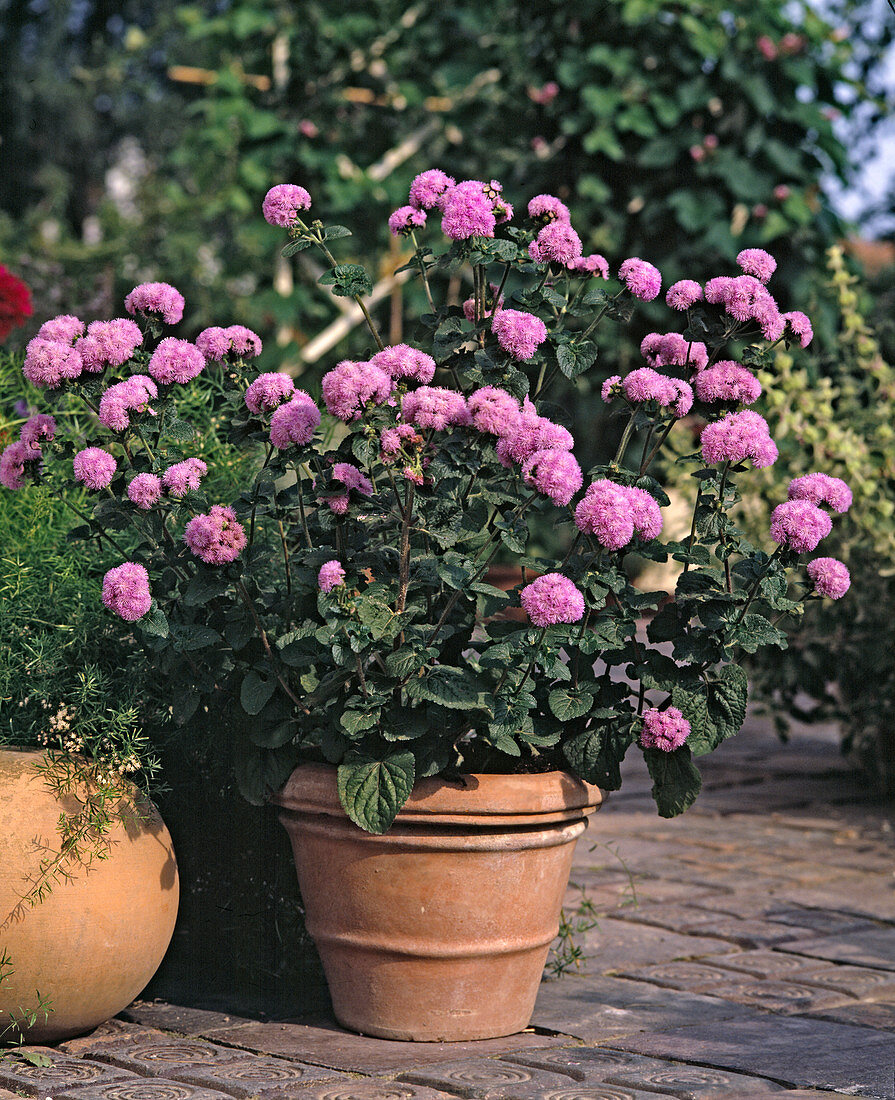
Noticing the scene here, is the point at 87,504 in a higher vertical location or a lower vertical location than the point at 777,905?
higher

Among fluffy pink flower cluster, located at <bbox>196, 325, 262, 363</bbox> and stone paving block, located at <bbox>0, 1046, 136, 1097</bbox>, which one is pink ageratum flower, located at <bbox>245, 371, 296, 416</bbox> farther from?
stone paving block, located at <bbox>0, 1046, 136, 1097</bbox>

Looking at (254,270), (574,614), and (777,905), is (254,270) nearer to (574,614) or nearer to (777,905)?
(777,905)

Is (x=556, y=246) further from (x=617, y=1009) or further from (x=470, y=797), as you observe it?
(x=617, y=1009)

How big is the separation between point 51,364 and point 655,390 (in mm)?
1124

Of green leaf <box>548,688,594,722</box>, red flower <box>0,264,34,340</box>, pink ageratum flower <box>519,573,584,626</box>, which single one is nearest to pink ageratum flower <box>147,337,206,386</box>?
pink ageratum flower <box>519,573,584,626</box>

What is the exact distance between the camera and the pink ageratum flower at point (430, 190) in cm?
259

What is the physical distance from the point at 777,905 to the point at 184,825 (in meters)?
1.78

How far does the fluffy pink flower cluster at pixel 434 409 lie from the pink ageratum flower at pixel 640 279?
1.55ft

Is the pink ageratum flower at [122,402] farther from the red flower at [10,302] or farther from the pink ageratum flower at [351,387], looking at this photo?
the red flower at [10,302]

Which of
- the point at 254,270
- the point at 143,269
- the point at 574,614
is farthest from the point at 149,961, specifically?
the point at 143,269

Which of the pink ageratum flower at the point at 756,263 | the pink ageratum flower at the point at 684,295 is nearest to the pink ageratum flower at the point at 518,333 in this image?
the pink ageratum flower at the point at 684,295

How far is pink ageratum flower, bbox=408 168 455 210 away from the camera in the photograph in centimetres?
259

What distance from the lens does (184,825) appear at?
3.02m

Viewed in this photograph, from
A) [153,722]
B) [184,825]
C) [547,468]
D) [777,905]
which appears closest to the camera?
[547,468]
